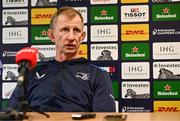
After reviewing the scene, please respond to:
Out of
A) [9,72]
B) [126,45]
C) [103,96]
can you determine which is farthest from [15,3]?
[103,96]

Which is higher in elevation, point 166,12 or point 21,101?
point 166,12

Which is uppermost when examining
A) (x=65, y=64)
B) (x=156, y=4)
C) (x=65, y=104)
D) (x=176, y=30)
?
(x=156, y=4)

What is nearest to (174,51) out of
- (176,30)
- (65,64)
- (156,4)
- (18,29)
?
(176,30)

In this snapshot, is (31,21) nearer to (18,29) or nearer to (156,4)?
(18,29)

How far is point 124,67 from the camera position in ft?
10.1

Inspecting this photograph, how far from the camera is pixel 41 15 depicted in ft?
10.6

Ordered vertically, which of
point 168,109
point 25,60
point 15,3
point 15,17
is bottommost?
point 168,109

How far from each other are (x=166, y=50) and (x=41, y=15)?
114 cm

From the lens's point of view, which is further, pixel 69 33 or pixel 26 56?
pixel 69 33

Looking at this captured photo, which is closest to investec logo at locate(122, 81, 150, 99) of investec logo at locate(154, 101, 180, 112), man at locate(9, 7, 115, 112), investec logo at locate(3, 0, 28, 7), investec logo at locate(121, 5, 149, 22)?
investec logo at locate(154, 101, 180, 112)

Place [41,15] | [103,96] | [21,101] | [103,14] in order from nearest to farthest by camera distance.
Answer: [21,101] < [103,96] < [103,14] < [41,15]

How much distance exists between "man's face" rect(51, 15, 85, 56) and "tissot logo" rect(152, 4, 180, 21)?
3.51 ft

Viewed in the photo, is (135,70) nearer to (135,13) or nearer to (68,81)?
(135,13)

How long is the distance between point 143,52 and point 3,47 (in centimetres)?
125
